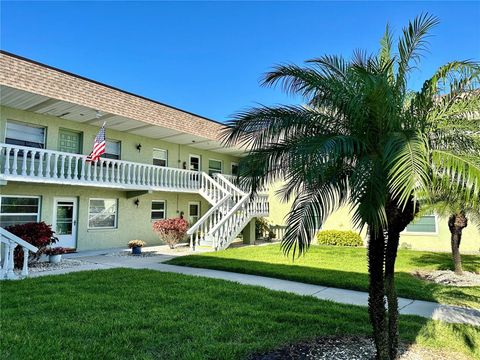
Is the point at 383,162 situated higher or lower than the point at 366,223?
higher

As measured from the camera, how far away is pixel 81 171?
13211 mm

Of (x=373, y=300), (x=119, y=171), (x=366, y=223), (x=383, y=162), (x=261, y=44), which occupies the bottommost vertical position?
(x=373, y=300)

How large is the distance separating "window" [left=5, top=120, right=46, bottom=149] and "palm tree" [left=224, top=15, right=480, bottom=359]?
11.2 m

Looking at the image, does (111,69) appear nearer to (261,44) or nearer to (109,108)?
(109,108)

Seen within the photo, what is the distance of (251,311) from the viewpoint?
604 centimetres

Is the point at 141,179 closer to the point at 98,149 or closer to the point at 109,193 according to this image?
the point at 109,193

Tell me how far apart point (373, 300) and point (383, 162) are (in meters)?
1.77

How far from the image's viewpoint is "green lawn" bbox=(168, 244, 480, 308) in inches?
307

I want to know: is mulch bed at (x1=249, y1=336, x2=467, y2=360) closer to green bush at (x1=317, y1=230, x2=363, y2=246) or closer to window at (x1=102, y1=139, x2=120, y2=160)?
green bush at (x1=317, y1=230, x2=363, y2=246)

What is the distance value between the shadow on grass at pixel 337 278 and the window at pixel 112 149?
686 cm

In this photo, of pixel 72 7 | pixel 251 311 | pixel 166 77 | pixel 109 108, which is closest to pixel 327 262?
pixel 251 311

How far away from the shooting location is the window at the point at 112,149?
15.8 metres

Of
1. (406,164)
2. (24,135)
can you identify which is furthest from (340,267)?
(24,135)

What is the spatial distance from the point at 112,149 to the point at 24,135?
3831 millimetres
